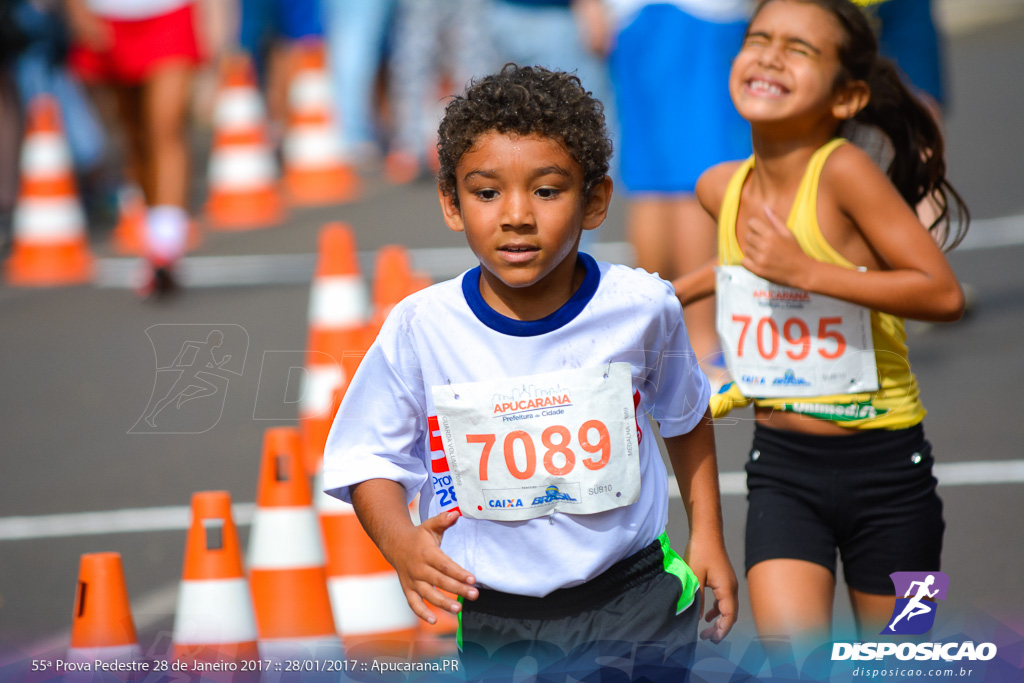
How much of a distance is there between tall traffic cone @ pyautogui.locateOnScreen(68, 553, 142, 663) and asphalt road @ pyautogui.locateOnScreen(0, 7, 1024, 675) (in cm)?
15

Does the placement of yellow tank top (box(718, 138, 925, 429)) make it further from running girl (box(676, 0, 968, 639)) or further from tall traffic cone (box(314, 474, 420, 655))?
tall traffic cone (box(314, 474, 420, 655))

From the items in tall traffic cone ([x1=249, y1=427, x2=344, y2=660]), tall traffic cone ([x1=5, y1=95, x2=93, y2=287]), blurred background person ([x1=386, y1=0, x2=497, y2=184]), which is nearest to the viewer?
tall traffic cone ([x1=249, y1=427, x2=344, y2=660])

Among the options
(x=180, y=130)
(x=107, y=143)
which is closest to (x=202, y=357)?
(x=180, y=130)

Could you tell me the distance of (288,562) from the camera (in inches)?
138

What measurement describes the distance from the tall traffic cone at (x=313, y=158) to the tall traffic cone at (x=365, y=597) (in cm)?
710

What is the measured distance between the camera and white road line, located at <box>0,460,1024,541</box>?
15.7ft

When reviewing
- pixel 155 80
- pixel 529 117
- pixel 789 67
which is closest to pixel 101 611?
pixel 529 117

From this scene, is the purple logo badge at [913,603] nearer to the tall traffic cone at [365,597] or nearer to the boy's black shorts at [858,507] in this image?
the boy's black shorts at [858,507]

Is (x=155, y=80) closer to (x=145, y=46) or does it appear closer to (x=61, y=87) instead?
(x=145, y=46)

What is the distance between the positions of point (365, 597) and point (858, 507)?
A: 146 centimetres

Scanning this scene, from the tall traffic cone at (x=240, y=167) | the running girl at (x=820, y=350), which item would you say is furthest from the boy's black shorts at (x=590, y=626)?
the tall traffic cone at (x=240, y=167)

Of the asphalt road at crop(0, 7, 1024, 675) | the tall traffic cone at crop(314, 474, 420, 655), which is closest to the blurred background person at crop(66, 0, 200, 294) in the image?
the asphalt road at crop(0, 7, 1024, 675)

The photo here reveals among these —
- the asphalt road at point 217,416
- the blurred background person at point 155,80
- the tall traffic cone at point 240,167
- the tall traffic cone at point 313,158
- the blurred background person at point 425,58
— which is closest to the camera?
the asphalt road at point 217,416

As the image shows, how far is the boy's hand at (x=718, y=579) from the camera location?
8.15 ft
